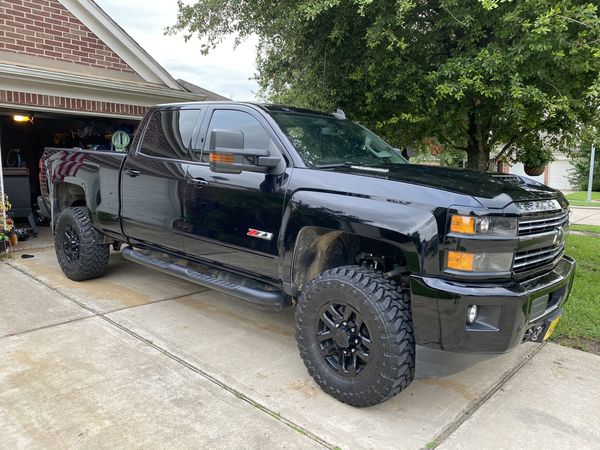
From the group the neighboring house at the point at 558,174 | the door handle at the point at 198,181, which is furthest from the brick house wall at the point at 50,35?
the neighboring house at the point at 558,174

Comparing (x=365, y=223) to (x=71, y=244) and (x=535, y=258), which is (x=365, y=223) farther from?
(x=71, y=244)

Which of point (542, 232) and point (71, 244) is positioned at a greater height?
point (542, 232)

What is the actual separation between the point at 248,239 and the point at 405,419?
1.68m

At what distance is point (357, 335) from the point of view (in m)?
3.01

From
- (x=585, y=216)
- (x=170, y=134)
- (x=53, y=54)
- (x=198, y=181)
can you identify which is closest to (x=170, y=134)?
(x=170, y=134)

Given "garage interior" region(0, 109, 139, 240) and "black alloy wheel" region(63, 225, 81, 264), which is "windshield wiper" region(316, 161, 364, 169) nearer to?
"black alloy wheel" region(63, 225, 81, 264)

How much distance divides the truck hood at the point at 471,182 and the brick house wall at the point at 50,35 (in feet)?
20.3

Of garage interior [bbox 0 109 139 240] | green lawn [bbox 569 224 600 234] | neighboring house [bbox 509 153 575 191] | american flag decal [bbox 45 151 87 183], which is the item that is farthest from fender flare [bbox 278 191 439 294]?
neighboring house [bbox 509 153 575 191]

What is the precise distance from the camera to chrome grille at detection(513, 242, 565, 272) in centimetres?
283

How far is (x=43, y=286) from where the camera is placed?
5465mm

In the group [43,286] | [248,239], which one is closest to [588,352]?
[248,239]

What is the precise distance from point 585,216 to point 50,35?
14.8m

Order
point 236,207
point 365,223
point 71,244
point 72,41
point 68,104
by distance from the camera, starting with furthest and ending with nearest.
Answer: point 72,41, point 68,104, point 71,244, point 236,207, point 365,223

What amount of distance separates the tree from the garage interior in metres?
3.66
